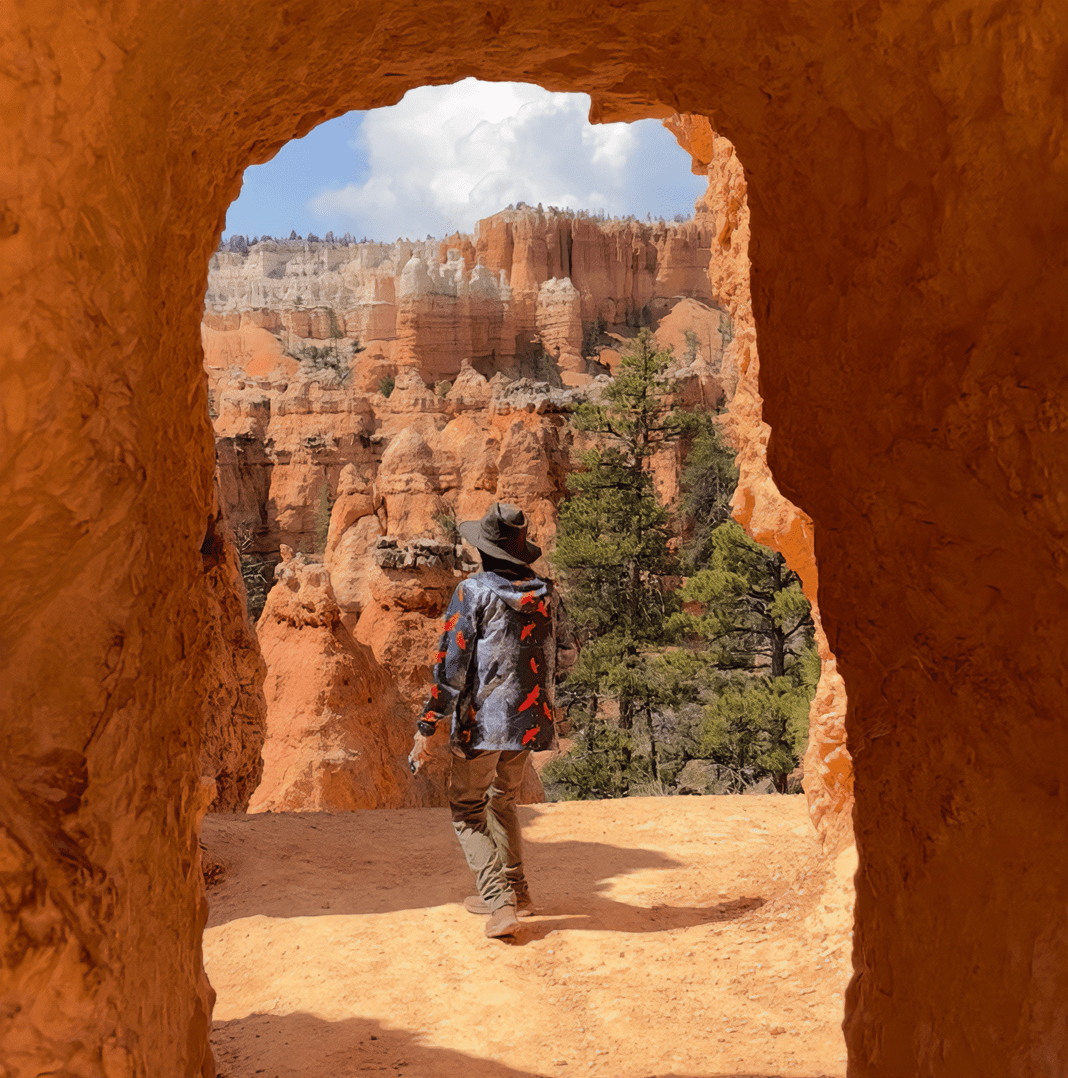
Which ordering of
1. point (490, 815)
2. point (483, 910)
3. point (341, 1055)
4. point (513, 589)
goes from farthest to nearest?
point (483, 910) → point (490, 815) → point (513, 589) → point (341, 1055)

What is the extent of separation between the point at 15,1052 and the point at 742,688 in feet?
40.1

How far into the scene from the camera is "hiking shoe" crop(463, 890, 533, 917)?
158 inches

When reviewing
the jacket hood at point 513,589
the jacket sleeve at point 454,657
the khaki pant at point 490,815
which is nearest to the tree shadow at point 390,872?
the khaki pant at point 490,815

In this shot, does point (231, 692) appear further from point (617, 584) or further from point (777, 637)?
point (617, 584)

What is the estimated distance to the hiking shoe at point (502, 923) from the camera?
3732 millimetres

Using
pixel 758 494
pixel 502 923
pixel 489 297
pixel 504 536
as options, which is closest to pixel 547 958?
pixel 502 923

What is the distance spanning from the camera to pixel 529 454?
18203 millimetres

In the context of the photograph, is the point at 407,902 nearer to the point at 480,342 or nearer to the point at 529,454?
the point at 529,454

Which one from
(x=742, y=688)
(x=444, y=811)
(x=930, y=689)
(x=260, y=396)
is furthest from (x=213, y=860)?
(x=260, y=396)

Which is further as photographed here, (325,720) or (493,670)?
(325,720)

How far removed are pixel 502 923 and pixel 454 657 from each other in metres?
1.08

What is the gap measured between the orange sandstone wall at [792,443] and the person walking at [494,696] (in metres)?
1.55

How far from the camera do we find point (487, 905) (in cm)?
393

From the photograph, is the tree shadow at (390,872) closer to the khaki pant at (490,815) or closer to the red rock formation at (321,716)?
the khaki pant at (490,815)
